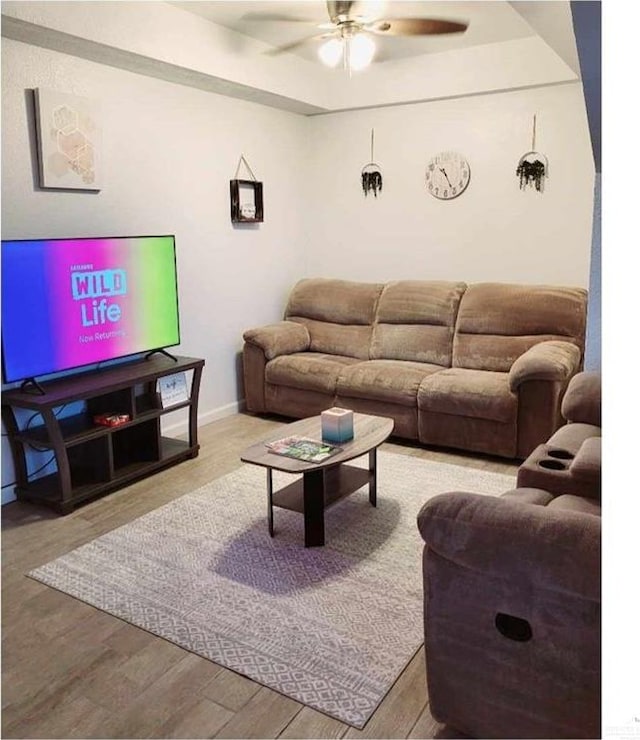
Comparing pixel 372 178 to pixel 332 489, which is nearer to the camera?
pixel 332 489

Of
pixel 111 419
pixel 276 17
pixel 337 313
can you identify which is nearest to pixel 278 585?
pixel 111 419

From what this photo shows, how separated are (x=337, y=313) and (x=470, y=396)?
1.55m

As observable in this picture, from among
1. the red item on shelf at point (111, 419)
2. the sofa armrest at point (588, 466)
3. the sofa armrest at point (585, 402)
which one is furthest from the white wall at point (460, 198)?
the red item on shelf at point (111, 419)

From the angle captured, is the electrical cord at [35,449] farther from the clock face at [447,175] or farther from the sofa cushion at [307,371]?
the clock face at [447,175]

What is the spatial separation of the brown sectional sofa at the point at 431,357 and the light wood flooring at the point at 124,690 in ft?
6.54

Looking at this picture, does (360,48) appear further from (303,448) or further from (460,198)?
(303,448)

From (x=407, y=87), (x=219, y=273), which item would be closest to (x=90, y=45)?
(x=219, y=273)

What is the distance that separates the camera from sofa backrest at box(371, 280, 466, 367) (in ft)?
15.2

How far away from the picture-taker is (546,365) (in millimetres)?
3676

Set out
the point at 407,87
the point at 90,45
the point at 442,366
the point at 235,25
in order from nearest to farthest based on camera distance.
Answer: the point at 90,45 < the point at 235,25 < the point at 442,366 < the point at 407,87

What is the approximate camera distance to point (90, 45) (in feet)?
11.1

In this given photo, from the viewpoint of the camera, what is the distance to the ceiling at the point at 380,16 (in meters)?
3.62
